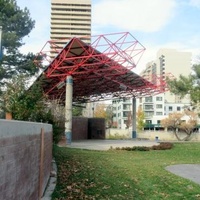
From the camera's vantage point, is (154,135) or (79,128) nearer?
(79,128)

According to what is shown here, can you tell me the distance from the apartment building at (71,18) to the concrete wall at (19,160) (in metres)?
86.9

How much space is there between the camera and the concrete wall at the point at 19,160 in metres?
3.10

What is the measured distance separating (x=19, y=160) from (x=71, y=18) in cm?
9276

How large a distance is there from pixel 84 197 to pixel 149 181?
2.70 meters

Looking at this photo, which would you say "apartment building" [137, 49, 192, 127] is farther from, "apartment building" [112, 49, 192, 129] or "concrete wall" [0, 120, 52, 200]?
"concrete wall" [0, 120, 52, 200]

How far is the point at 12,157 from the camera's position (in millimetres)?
3410

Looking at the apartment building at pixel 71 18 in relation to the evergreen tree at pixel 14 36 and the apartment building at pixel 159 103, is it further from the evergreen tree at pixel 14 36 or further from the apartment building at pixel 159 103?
the evergreen tree at pixel 14 36

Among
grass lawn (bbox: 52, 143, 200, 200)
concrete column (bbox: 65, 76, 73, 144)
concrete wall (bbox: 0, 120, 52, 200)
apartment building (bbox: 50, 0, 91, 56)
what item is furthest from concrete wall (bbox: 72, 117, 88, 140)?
apartment building (bbox: 50, 0, 91, 56)

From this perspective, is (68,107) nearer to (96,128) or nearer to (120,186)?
(96,128)

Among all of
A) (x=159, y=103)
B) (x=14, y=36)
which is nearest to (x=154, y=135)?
(x=14, y=36)

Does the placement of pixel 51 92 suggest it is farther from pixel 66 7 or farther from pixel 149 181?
pixel 66 7

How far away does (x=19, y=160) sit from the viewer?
377 centimetres

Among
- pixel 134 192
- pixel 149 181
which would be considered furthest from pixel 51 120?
pixel 134 192

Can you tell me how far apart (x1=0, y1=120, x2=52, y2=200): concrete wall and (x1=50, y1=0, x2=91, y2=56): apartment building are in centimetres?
8691
